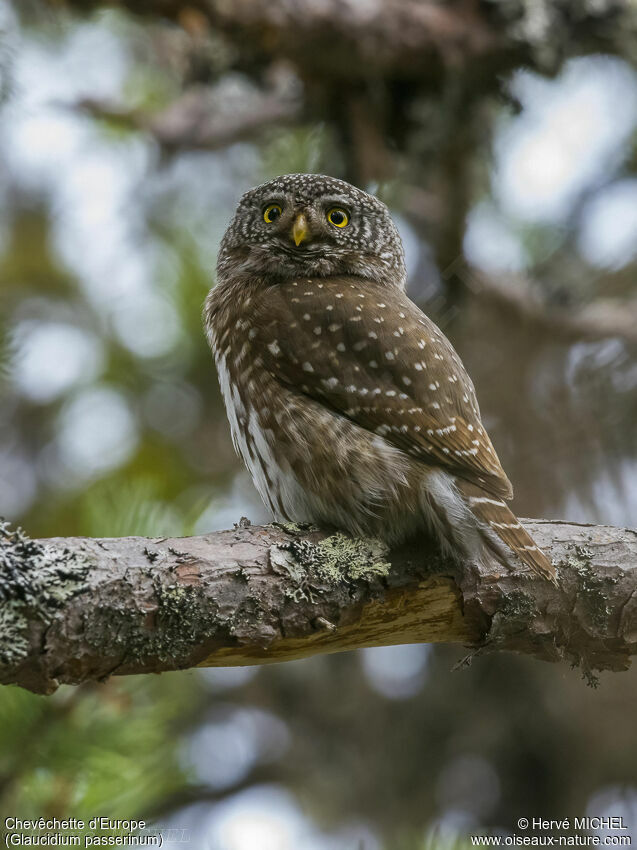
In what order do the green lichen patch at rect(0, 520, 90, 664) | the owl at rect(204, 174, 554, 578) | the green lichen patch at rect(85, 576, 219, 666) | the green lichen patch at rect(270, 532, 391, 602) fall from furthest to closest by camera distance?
the owl at rect(204, 174, 554, 578) → the green lichen patch at rect(270, 532, 391, 602) → the green lichen patch at rect(85, 576, 219, 666) → the green lichen patch at rect(0, 520, 90, 664)

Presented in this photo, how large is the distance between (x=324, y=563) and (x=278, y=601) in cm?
18

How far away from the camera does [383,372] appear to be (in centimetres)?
296

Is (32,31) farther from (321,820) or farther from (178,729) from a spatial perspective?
(321,820)

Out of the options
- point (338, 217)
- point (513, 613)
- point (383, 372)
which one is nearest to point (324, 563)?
point (513, 613)

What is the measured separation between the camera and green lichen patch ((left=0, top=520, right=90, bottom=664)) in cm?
201

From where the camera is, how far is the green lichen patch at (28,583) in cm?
201

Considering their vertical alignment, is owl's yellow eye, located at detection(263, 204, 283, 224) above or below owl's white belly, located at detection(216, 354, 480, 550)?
above

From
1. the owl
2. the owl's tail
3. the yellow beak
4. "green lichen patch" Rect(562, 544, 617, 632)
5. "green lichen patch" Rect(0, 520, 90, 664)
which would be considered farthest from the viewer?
the yellow beak

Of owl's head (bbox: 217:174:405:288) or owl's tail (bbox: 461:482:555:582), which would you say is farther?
owl's head (bbox: 217:174:405:288)

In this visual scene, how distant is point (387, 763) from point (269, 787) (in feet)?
1.96

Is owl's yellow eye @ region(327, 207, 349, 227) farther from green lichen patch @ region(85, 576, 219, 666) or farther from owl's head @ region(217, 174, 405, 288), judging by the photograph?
green lichen patch @ region(85, 576, 219, 666)

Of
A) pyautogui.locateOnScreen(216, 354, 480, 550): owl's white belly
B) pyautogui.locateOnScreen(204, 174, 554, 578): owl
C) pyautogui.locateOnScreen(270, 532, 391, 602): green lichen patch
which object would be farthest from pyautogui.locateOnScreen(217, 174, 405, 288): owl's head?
pyautogui.locateOnScreen(270, 532, 391, 602): green lichen patch
